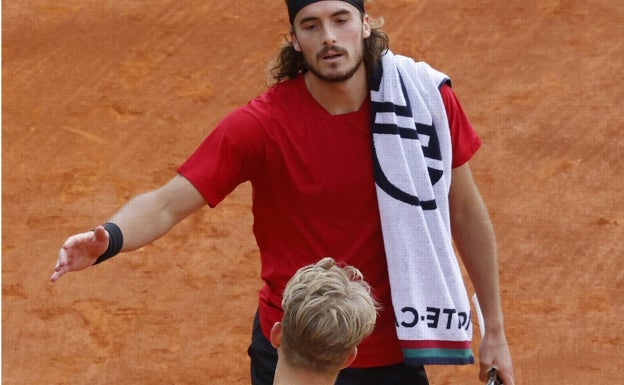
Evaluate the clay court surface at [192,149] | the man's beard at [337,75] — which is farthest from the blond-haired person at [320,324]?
the clay court surface at [192,149]

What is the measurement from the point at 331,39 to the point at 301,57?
0.31 metres

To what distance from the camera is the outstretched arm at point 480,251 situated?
4.40m

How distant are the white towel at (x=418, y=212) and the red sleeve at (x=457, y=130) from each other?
0.05m

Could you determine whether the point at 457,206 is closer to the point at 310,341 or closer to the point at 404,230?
the point at 404,230

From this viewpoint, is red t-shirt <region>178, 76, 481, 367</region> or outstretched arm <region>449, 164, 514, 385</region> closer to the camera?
red t-shirt <region>178, 76, 481, 367</region>

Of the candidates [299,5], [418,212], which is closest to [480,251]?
[418,212]

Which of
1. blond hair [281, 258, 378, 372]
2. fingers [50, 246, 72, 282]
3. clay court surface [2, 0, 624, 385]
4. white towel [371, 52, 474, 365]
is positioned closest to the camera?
blond hair [281, 258, 378, 372]

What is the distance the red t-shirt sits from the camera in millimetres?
4203

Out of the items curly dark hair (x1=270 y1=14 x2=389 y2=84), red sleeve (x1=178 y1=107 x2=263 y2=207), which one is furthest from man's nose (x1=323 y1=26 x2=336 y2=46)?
red sleeve (x1=178 y1=107 x2=263 y2=207)

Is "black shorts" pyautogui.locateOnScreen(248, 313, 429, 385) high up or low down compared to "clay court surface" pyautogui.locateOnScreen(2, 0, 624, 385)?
up

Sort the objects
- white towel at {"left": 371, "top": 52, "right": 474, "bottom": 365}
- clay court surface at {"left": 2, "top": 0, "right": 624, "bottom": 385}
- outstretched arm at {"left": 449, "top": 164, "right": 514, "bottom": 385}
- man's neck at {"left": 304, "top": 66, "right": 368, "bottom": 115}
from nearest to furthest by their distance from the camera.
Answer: white towel at {"left": 371, "top": 52, "right": 474, "bottom": 365} → man's neck at {"left": 304, "top": 66, "right": 368, "bottom": 115} → outstretched arm at {"left": 449, "top": 164, "right": 514, "bottom": 385} → clay court surface at {"left": 2, "top": 0, "right": 624, "bottom": 385}

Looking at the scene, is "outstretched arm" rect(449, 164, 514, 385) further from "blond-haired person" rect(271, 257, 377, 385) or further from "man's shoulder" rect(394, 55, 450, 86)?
"blond-haired person" rect(271, 257, 377, 385)

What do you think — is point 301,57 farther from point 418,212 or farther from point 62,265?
point 62,265

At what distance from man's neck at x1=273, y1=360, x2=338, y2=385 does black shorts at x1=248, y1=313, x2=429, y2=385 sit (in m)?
0.96
